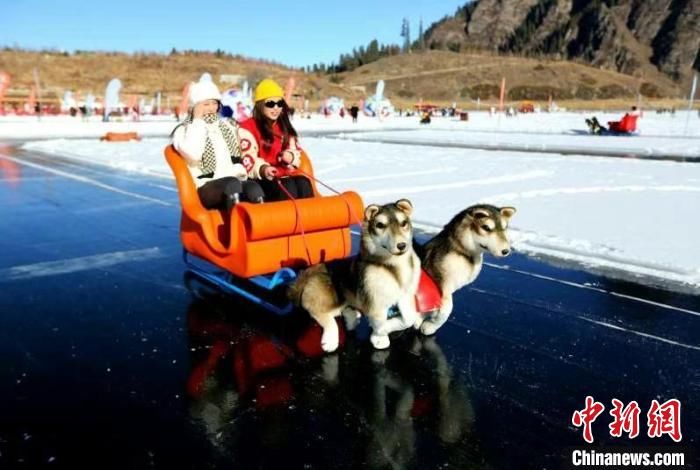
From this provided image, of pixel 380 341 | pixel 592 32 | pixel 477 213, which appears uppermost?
pixel 592 32

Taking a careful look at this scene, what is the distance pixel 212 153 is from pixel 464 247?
2297 millimetres

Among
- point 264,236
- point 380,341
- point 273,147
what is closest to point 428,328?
point 380,341

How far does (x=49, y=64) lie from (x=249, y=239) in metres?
71.2

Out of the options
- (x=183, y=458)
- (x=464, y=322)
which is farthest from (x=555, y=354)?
(x=183, y=458)

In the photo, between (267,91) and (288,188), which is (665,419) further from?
(267,91)

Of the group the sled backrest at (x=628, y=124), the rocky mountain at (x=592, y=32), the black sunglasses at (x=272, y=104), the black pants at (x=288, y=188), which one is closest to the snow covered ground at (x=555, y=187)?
the black pants at (x=288, y=188)

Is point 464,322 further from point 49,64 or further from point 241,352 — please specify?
point 49,64

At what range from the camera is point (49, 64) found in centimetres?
6419

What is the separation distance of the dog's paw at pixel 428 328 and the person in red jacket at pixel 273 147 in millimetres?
1579

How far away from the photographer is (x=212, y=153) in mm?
4750

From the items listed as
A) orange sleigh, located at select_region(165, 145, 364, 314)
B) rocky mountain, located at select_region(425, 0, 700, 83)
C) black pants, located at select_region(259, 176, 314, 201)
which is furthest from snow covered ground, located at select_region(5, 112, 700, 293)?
rocky mountain, located at select_region(425, 0, 700, 83)

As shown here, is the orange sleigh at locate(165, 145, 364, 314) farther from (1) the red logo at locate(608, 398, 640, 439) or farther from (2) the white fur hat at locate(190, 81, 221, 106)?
(1) the red logo at locate(608, 398, 640, 439)

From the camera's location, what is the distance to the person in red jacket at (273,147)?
4.78 m

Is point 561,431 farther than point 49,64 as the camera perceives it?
No
